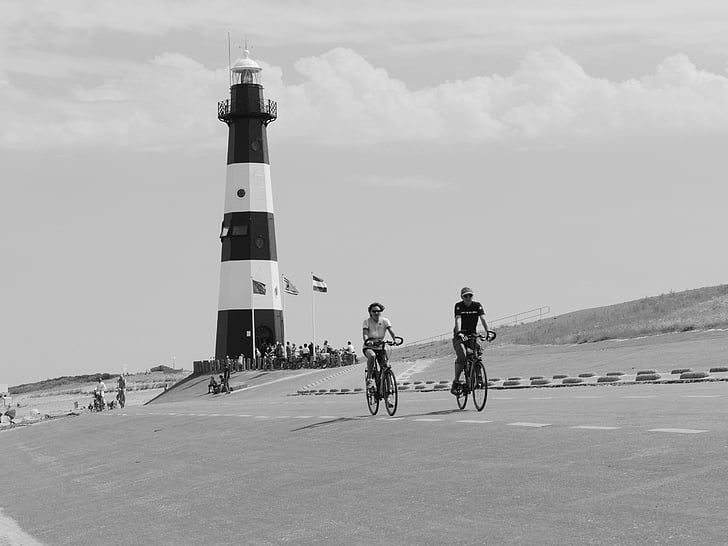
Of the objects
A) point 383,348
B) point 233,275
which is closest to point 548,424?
point 383,348

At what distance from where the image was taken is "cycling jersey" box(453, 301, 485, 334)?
20812 millimetres

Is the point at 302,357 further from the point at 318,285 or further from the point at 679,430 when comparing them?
the point at 679,430

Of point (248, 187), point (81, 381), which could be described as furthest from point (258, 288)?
point (81, 381)

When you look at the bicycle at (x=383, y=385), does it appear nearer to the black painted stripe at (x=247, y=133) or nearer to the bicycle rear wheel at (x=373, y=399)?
the bicycle rear wheel at (x=373, y=399)

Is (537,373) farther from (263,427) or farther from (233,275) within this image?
(233,275)

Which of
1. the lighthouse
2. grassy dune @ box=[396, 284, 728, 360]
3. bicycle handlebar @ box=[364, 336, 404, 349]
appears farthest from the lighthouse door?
bicycle handlebar @ box=[364, 336, 404, 349]

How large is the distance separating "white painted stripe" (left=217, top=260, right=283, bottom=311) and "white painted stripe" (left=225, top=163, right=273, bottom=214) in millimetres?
3217

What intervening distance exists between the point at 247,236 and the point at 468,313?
54.4m

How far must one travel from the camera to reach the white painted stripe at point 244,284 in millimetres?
74188

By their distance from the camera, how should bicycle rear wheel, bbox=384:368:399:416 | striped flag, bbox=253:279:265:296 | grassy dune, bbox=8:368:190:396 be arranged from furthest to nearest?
grassy dune, bbox=8:368:190:396 < striped flag, bbox=253:279:265:296 < bicycle rear wheel, bbox=384:368:399:416

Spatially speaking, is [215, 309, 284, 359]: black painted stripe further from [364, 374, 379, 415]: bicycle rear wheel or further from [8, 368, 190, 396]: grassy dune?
[8, 368, 190, 396]: grassy dune

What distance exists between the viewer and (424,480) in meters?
13.8

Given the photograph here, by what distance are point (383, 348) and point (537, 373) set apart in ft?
79.4

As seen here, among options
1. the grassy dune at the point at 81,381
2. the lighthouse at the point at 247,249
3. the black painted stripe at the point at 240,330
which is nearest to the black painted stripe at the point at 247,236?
the lighthouse at the point at 247,249
